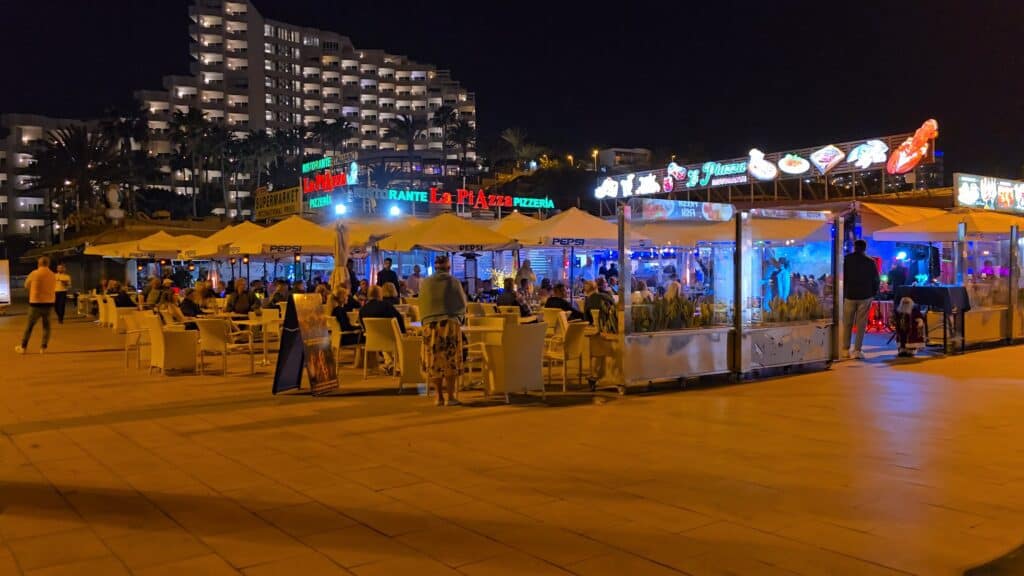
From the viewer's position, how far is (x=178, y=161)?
83062 millimetres

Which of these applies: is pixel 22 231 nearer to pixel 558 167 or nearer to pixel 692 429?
pixel 558 167

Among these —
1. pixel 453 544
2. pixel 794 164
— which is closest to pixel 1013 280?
pixel 453 544

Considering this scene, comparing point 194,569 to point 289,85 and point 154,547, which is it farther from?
point 289,85

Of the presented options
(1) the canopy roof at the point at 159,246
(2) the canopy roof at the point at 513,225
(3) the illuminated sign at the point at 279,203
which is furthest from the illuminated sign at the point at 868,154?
(3) the illuminated sign at the point at 279,203

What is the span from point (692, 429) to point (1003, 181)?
17.1m

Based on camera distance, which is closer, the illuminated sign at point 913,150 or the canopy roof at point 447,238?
the canopy roof at point 447,238

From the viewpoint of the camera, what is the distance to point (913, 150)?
70.3ft

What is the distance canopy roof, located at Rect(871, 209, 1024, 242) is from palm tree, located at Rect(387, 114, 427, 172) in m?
95.3

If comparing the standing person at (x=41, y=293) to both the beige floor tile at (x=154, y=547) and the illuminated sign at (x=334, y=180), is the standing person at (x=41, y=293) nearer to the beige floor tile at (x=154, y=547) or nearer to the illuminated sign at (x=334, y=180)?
the beige floor tile at (x=154, y=547)

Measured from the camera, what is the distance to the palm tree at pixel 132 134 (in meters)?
75.9

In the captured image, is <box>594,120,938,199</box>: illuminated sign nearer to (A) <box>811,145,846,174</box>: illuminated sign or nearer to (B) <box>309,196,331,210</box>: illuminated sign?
(A) <box>811,145,846,174</box>: illuminated sign

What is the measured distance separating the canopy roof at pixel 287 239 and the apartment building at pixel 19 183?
251 ft

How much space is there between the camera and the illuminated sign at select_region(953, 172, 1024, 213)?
1838cm

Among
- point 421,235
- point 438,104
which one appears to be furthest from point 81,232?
point 438,104
